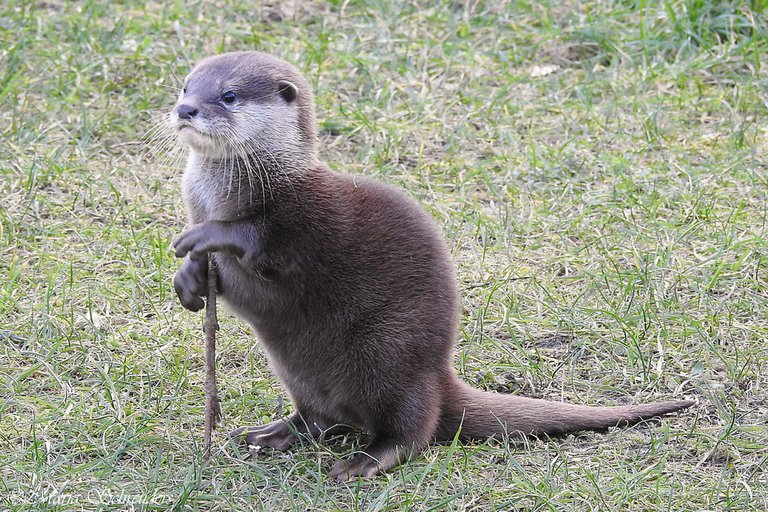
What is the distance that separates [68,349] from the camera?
365 centimetres

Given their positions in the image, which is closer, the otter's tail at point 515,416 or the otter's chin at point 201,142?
the otter's chin at point 201,142

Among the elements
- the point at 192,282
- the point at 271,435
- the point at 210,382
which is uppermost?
the point at 192,282

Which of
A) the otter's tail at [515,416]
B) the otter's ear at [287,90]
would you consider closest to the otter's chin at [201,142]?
the otter's ear at [287,90]

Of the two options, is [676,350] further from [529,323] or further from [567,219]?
[567,219]

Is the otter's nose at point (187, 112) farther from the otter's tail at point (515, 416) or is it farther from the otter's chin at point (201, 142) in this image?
the otter's tail at point (515, 416)

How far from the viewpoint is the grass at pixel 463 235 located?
3.07m

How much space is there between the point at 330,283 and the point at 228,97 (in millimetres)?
563

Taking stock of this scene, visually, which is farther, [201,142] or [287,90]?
[287,90]

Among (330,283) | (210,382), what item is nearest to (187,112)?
(330,283)

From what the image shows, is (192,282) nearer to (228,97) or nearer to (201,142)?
(201,142)

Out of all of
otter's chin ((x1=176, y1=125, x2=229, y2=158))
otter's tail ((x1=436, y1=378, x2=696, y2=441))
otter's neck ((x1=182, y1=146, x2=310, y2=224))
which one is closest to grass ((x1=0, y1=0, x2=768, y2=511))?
otter's tail ((x1=436, y1=378, x2=696, y2=441))

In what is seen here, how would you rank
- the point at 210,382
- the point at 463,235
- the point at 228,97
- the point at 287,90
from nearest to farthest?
the point at 210,382 → the point at 228,97 → the point at 287,90 → the point at 463,235

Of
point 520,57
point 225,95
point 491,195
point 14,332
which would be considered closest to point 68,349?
point 14,332

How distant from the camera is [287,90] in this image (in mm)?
3311
